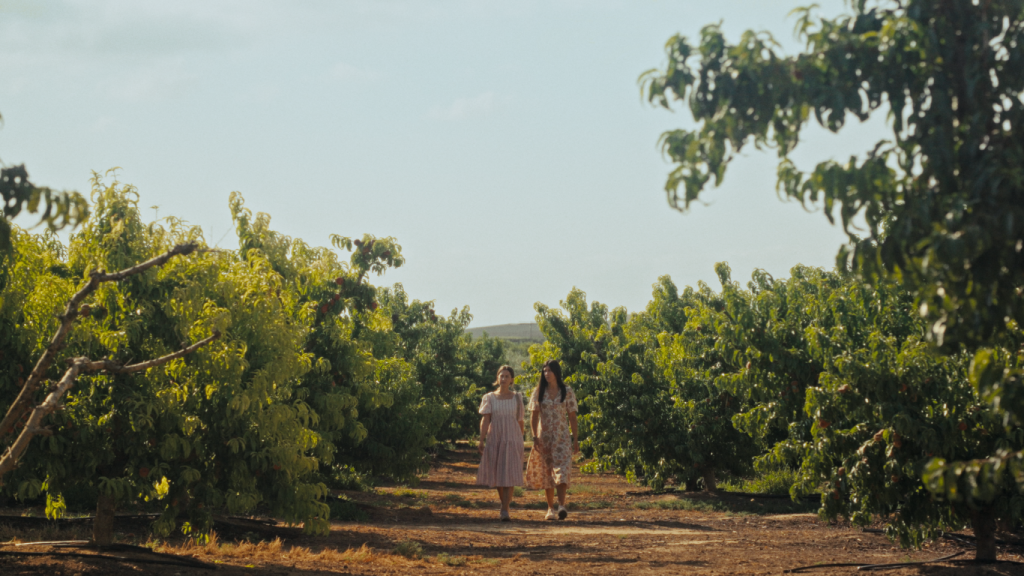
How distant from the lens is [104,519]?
6438 millimetres

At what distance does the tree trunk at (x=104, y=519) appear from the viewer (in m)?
6.39

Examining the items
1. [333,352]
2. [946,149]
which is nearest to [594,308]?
[333,352]

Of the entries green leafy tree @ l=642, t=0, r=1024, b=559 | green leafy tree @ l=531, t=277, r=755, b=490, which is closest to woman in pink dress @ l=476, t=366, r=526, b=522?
green leafy tree @ l=531, t=277, r=755, b=490

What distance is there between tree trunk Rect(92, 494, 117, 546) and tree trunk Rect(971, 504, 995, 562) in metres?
6.46

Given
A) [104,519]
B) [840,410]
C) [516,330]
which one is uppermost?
[516,330]

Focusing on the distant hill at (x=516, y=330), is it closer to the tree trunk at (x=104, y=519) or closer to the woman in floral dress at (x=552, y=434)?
the woman in floral dress at (x=552, y=434)

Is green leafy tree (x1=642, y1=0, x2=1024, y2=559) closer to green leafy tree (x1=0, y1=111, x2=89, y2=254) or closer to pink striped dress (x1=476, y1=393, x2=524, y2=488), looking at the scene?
green leafy tree (x1=0, y1=111, x2=89, y2=254)

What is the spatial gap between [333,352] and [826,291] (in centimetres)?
636

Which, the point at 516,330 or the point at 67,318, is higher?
the point at 516,330

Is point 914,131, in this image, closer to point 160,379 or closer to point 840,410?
point 840,410

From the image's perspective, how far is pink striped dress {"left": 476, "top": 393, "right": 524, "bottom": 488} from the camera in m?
10.7

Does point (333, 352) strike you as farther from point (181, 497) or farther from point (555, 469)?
point (181, 497)

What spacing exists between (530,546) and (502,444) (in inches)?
84.2

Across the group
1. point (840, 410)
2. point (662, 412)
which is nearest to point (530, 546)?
point (840, 410)
